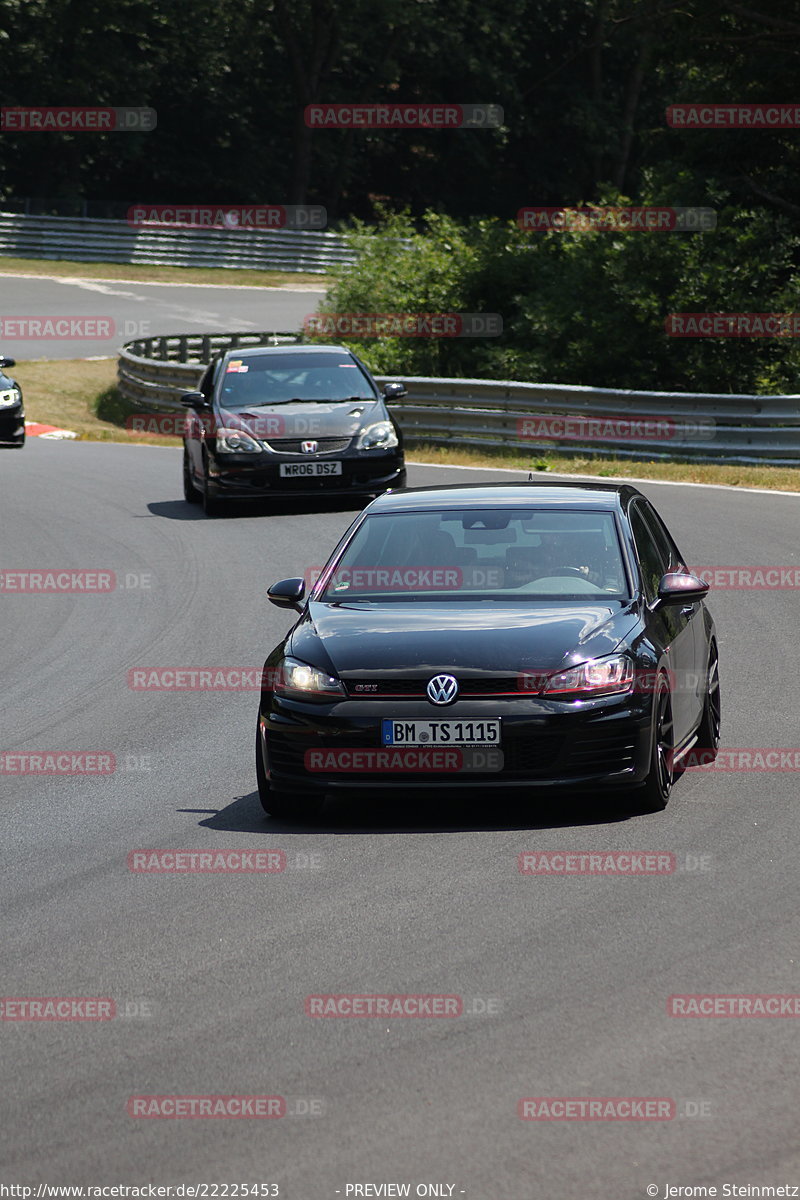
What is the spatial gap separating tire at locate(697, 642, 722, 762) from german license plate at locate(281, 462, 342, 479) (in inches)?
402

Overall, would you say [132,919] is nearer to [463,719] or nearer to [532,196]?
[463,719]

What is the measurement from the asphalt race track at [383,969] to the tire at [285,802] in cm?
7

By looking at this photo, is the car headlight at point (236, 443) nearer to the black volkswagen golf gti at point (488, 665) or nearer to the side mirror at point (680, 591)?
the black volkswagen golf gti at point (488, 665)

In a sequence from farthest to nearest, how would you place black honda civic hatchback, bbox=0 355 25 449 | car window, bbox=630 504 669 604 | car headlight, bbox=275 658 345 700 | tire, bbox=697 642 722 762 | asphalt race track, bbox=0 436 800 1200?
black honda civic hatchback, bbox=0 355 25 449 → tire, bbox=697 642 722 762 → car window, bbox=630 504 669 604 → car headlight, bbox=275 658 345 700 → asphalt race track, bbox=0 436 800 1200

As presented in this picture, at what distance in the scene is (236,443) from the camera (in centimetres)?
1984

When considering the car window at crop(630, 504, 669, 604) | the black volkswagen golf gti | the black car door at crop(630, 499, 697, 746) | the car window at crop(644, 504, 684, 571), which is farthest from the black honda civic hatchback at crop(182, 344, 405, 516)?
the black volkswagen golf gti

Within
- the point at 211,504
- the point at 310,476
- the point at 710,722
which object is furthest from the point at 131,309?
the point at 710,722

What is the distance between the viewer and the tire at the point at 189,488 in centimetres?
2128

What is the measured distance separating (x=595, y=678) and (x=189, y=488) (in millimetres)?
14044

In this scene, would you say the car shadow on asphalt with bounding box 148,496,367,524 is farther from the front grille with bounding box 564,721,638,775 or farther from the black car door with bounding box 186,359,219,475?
the front grille with bounding box 564,721,638,775

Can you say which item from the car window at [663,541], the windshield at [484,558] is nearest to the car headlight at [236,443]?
the car window at [663,541]

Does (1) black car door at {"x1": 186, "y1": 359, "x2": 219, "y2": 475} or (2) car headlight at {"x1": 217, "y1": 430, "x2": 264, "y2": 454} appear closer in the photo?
(2) car headlight at {"x1": 217, "y1": 430, "x2": 264, "y2": 454}

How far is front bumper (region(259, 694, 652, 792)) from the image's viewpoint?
25.6 feet

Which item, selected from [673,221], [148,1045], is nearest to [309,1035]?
[148,1045]
